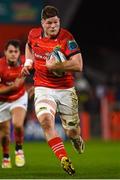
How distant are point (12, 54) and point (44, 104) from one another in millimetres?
2382

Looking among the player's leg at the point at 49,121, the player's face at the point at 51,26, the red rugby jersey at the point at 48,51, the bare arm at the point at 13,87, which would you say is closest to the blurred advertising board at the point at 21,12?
the bare arm at the point at 13,87

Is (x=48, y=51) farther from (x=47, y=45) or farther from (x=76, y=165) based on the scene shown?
(x=76, y=165)

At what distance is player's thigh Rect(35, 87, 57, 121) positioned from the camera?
1153 cm

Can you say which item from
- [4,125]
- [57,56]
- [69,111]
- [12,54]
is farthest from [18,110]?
[57,56]

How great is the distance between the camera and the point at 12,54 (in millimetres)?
13859

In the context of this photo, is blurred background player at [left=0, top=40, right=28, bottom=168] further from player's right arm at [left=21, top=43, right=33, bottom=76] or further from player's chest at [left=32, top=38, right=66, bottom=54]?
player's chest at [left=32, top=38, right=66, bottom=54]

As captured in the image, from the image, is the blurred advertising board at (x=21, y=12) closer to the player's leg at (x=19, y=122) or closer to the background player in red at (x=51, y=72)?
the player's leg at (x=19, y=122)

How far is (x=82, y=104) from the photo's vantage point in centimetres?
2619

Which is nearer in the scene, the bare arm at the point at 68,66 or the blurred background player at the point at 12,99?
the bare arm at the point at 68,66

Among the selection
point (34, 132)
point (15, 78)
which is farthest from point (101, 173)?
point (34, 132)

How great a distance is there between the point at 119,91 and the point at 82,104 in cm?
148

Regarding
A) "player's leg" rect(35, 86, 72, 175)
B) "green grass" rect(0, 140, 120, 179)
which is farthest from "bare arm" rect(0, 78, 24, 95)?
"player's leg" rect(35, 86, 72, 175)

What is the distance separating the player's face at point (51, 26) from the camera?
38.1ft

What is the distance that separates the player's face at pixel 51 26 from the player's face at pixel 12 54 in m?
1.99
